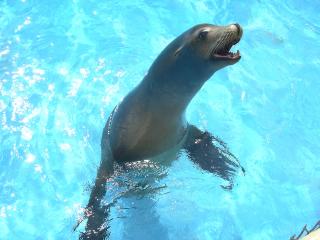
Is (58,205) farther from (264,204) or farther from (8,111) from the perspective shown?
(264,204)

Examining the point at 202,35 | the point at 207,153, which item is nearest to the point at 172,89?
the point at 202,35

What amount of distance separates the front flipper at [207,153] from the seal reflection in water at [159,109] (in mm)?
122

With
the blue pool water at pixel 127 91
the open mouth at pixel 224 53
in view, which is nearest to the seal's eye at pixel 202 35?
the open mouth at pixel 224 53

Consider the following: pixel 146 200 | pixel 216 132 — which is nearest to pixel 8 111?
pixel 146 200

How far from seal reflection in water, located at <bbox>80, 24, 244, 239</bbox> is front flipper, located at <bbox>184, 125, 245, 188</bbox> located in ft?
0.40

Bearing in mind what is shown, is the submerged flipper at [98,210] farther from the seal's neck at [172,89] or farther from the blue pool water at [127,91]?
the seal's neck at [172,89]

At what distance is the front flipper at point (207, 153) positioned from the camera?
5762 millimetres

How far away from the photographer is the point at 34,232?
5.87 m

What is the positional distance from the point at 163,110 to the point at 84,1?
4334 mm

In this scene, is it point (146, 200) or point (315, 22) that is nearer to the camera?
point (146, 200)

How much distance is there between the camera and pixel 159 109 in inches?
204

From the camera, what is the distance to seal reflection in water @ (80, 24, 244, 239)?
478 centimetres

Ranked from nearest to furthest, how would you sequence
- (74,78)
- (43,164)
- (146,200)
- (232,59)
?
(232,59)
(146,200)
(43,164)
(74,78)

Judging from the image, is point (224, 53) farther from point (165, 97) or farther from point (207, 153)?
point (207, 153)
